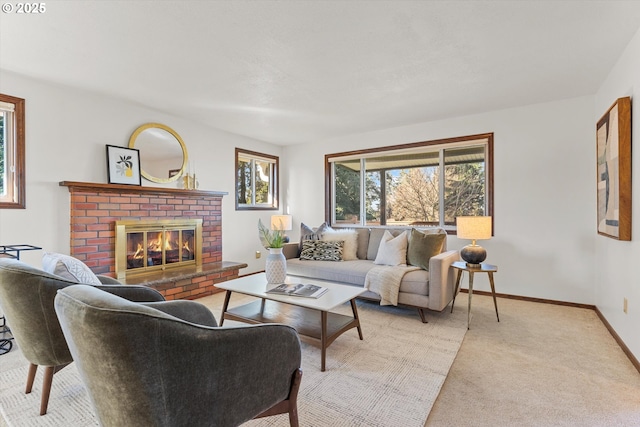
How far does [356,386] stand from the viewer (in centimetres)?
188

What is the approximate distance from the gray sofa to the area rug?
0.31 metres

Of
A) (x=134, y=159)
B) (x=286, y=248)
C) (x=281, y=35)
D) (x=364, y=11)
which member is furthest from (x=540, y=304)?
(x=134, y=159)

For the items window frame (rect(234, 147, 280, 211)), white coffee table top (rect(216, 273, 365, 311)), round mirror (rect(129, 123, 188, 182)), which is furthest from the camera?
window frame (rect(234, 147, 280, 211))


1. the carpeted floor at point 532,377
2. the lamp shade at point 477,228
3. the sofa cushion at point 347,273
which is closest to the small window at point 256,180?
the sofa cushion at point 347,273

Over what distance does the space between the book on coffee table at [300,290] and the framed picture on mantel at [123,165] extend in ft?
7.55

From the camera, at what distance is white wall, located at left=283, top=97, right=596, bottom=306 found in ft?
11.1

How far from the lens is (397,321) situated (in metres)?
2.98

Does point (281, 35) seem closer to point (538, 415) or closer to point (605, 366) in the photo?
point (538, 415)

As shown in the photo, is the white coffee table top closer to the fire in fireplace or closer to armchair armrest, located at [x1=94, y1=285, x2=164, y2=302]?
armchair armrest, located at [x1=94, y1=285, x2=164, y2=302]

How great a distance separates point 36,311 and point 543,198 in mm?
4518

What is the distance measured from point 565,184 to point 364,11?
3067mm

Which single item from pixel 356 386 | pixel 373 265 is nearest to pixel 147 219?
pixel 373 265

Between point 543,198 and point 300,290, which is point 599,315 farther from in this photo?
point 300,290

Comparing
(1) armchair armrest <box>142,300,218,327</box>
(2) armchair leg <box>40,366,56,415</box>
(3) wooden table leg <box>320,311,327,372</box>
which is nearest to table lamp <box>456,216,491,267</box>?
(3) wooden table leg <box>320,311,327,372</box>
